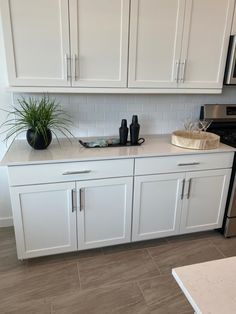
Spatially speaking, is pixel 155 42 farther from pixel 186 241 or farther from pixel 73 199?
pixel 186 241

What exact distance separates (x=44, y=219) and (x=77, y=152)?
1.81 feet

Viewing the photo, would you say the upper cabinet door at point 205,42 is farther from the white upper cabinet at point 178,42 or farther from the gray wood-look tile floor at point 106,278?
the gray wood-look tile floor at point 106,278

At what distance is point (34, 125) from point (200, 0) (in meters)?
1.60

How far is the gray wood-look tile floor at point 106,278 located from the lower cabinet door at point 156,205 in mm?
176

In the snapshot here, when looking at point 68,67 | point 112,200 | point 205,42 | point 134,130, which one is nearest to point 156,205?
point 112,200

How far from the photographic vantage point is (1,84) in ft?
6.91

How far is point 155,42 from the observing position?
6.52ft

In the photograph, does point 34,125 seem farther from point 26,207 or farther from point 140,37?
point 140,37

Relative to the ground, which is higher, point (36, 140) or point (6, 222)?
point (36, 140)

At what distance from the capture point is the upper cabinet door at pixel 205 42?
200 centimetres

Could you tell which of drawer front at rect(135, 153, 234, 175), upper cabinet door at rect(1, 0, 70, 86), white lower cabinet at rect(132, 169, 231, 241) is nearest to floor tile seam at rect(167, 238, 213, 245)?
white lower cabinet at rect(132, 169, 231, 241)

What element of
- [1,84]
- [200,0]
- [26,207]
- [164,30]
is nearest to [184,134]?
[164,30]

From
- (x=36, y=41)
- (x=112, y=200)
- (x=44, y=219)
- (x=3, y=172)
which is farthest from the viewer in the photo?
(x=3, y=172)

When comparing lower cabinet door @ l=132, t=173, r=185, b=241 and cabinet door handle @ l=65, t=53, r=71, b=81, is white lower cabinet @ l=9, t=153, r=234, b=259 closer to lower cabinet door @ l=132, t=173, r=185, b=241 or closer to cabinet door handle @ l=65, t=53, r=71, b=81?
lower cabinet door @ l=132, t=173, r=185, b=241
